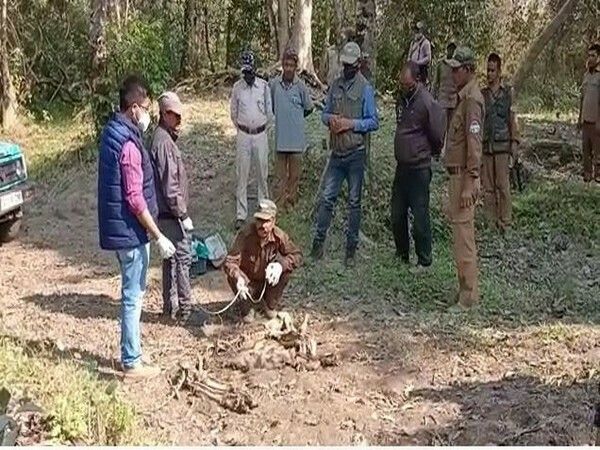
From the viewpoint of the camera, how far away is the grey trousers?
6875 millimetres

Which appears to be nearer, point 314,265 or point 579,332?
point 579,332

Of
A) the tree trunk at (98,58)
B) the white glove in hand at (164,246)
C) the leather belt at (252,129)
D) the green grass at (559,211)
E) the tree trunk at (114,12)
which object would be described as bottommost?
the green grass at (559,211)

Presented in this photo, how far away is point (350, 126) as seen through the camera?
25.7 ft

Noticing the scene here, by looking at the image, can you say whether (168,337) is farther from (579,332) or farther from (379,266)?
(579,332)

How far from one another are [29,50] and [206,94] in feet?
12.7

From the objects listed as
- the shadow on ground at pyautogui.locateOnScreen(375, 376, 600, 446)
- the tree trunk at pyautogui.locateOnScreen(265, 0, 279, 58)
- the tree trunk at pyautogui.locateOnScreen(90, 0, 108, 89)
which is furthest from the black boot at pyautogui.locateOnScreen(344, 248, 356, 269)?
the tree trunk at pyautogui.locateOnScreen(265, 0, 279, 58)

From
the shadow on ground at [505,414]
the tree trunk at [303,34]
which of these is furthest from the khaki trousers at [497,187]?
the tree trunk at [303,34]

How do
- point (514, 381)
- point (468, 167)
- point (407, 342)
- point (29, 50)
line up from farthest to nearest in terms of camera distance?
point (29, 50) < point (468, 167) < point (407, 342) < point (514, 381)

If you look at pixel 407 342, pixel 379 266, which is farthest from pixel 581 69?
pixel 407 342

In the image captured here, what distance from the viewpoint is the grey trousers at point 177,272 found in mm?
6875

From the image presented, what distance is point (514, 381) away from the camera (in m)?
5.86

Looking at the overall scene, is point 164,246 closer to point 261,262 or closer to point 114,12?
point 261,262

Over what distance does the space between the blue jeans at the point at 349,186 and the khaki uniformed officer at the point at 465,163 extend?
1.02 metres

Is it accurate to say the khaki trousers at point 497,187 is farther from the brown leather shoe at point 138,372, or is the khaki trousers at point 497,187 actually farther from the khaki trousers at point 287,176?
the brown leather shoe at point 138,372
